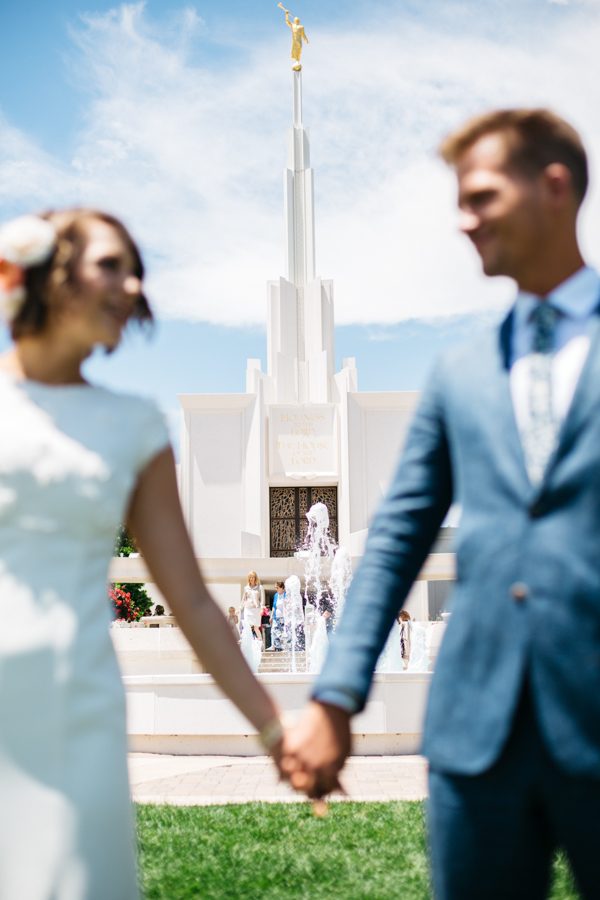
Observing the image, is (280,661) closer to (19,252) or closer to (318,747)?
(318,747)

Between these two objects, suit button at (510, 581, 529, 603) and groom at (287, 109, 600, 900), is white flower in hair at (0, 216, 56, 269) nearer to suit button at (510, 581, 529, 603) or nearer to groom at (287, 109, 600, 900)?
groom at (287, 109, 600, 900)

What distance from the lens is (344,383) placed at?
34938 mm

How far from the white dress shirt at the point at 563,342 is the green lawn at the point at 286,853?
3.64 metres

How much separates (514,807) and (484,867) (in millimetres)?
131

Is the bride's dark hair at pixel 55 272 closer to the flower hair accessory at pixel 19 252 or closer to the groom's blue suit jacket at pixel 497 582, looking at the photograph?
the flower hair accessory at pixel 19 252

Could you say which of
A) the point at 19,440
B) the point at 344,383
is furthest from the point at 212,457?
the point at 19,440

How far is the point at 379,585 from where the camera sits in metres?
2.03

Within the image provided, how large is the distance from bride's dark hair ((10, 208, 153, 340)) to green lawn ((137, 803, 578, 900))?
12.2 feet

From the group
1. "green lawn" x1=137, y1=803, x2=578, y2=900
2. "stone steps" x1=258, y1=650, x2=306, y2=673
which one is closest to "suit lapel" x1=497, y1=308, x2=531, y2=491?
"green lawn" x1=137, y1=803, x2=578, y2=900

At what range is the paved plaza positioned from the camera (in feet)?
25.9

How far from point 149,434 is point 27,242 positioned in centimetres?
50

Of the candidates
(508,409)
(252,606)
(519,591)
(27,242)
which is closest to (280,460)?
(252,606)

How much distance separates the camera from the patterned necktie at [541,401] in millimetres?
1824

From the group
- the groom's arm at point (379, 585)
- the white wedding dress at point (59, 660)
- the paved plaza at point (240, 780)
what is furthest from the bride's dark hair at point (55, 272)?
the paved plaza at point (240, 780)
